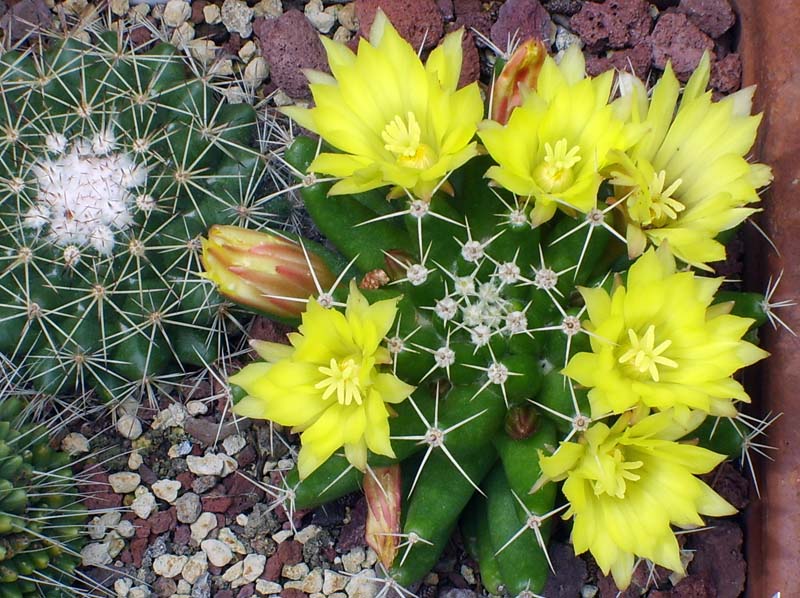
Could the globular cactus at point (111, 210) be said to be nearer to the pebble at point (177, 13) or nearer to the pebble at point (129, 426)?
the pebble at point (129, 426)

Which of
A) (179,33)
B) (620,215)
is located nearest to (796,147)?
(620,215)

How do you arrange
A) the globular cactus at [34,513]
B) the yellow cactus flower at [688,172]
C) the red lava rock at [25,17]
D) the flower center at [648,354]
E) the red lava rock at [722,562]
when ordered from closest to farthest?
the flower center at [648,354], the yellow cactus flower at [688,172], the globular cactus at [34,513], the red lava rock at [722,562], the red lava rock at [25,17]

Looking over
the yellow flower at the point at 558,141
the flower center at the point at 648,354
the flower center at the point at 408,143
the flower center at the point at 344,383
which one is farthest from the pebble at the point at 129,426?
the flower center at the point at 648,354

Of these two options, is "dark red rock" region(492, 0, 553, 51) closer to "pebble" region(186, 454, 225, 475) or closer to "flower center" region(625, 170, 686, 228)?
"flower center" region(625, 170, 686, 228)

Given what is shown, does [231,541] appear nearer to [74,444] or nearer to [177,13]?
[74,444]

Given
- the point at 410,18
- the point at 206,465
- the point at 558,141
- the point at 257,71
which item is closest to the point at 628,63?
the point at 410,18
